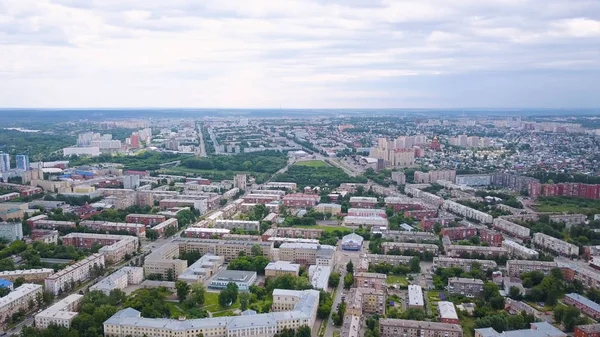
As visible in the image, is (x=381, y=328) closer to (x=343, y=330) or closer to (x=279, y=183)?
(x=343, y=330)

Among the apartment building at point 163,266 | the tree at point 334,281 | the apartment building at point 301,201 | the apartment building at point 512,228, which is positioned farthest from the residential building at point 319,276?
the apartment building at point 301,201

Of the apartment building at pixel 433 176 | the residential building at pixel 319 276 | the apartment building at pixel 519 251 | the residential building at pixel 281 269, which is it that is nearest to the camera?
the residential building at pixel 319 276

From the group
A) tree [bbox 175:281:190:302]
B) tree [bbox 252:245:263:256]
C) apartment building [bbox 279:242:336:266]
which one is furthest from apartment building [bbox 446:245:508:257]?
tree [bbox 175:281:190:302]

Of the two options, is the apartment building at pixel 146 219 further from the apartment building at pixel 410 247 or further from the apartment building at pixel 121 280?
the apartment building at pixel 410 247

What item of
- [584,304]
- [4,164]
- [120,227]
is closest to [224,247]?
[120,227]

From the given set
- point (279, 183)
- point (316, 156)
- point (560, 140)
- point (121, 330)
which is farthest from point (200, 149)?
point (121, 330)

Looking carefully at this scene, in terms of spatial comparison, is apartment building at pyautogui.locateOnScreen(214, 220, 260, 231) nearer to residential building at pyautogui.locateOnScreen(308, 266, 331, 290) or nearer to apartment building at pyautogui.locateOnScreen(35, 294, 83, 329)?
residential building at pyautogui.locateOnScreen(308, 266, 331, 290)

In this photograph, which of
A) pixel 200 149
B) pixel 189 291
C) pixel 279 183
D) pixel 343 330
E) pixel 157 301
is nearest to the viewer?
pixel 343 330

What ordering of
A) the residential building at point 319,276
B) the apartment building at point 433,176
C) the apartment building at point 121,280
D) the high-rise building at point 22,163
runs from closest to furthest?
the apartment building at point 121,280 → the residential building at point 319,276 → the apartment building at point 433,176 → the high-rise building at point 22,163
